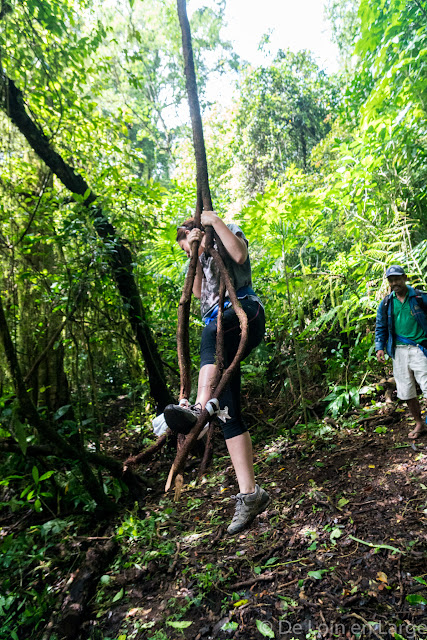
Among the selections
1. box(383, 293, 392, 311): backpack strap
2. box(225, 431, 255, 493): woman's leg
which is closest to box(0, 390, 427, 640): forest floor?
box(225, 431, 255, 493): woman's leg

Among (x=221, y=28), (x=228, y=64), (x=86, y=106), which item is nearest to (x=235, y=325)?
(x=86, y=106)

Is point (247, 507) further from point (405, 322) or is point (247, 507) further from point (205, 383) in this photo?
point (405, 322)

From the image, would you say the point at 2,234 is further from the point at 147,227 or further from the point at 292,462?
the point at 292,462

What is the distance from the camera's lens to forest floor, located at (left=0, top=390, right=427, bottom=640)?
1.79 meters

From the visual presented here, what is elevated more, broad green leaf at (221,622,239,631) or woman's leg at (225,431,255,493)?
woman's leg at (225,431,255,493)

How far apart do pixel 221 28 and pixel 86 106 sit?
15.3 m

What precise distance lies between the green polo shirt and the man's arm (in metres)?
2.12

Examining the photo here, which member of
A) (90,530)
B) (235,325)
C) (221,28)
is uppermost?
(221,28)

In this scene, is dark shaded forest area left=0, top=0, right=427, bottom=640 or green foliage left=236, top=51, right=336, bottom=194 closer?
dark shaded forest area left=0, top=0, right=427, bottom=640

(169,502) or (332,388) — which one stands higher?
(332,388)

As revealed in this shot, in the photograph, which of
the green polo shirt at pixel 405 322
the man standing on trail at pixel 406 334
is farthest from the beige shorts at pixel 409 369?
the green polo shirt at pixel 405 322

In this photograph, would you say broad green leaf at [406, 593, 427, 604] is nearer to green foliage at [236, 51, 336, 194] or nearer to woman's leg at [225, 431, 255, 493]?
woman's leg at [225, 431, 255, 493]

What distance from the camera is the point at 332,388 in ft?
15.8

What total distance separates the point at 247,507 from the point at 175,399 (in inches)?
101
